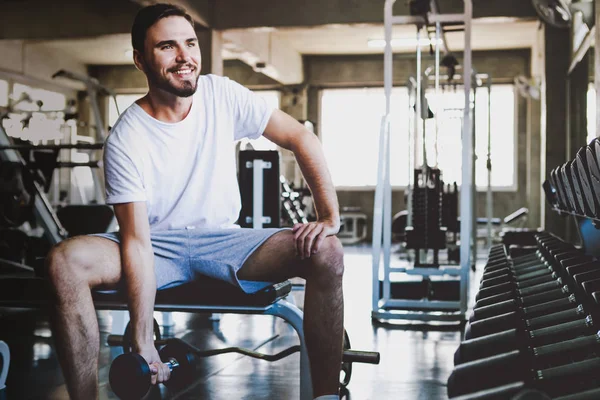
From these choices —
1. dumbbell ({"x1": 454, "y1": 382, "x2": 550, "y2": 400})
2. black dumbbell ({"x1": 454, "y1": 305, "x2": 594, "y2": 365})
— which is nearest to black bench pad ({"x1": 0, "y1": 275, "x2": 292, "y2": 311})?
black dumbbell ({"x1": 454, "y1": 305, "x2": 594, "y2": 365})

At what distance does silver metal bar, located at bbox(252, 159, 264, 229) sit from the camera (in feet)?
12.7

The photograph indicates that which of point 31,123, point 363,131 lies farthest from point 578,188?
point 363,131

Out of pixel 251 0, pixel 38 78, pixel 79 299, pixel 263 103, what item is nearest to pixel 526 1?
pixel 251 0

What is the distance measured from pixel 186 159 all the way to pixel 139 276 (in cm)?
33

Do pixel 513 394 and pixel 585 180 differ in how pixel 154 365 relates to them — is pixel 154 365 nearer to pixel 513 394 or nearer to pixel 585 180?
pixel 513 394

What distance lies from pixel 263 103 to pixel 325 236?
0.44m

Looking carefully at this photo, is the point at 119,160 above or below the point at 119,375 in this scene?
above

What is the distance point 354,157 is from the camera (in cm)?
1128

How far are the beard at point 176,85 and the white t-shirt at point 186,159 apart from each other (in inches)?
2.7

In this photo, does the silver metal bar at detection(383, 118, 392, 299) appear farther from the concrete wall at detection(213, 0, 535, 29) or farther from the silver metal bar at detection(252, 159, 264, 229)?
the concrete wall at detection(213, 0, 535, 29)

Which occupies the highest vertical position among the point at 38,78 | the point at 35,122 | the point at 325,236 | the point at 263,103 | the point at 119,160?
the point at 38,78

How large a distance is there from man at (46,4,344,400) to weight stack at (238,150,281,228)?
2067mm

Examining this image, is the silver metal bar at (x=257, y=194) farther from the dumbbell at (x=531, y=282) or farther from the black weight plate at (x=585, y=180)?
the black weight plate at (x=585, y=180)

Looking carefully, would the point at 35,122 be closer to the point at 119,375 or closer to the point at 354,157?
the point at 354,157
